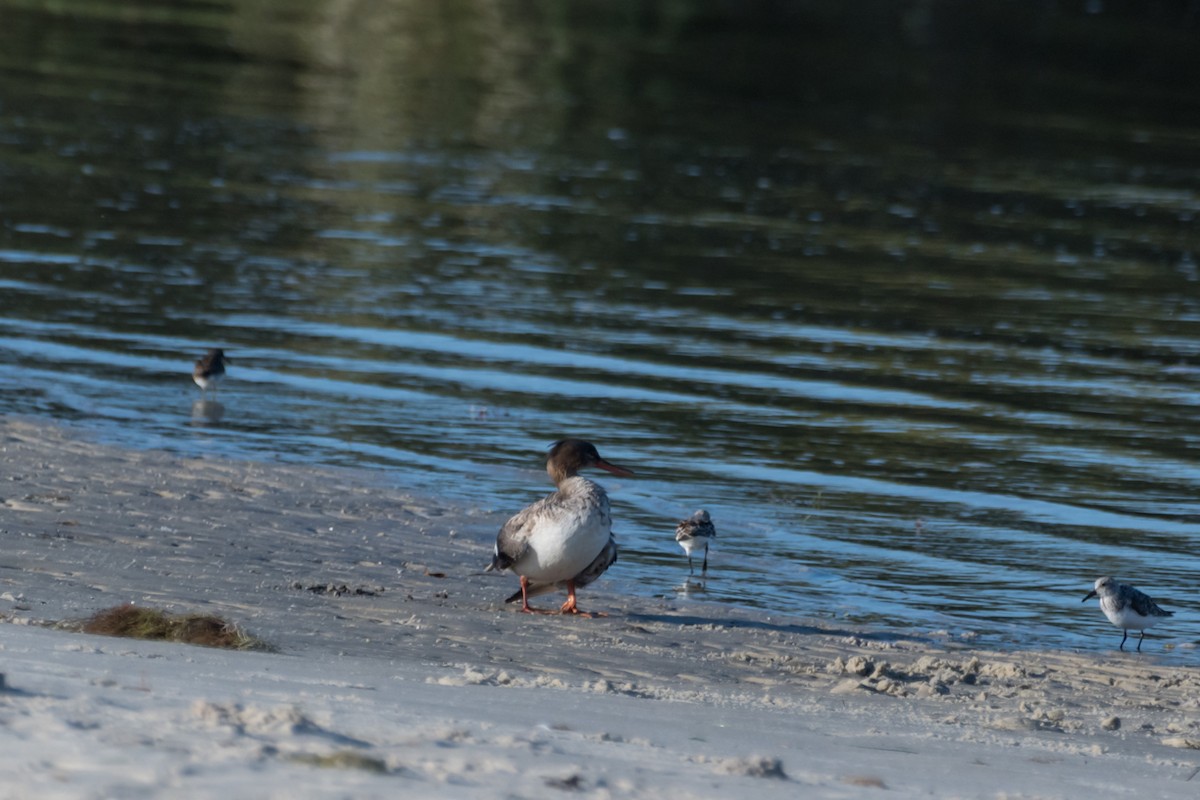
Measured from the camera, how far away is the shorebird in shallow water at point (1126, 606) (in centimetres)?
1082

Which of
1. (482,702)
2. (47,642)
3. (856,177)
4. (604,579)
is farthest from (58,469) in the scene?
(856,177)

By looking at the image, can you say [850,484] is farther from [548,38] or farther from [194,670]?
[548,38]

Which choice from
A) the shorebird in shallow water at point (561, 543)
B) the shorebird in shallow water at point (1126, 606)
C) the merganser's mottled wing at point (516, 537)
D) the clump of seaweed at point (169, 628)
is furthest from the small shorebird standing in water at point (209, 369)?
the shorebird in shallow water at point (1126, 606)

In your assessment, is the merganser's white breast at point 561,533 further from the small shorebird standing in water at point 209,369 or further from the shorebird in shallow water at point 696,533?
Result: the small shorebird standing in water at point 209,369

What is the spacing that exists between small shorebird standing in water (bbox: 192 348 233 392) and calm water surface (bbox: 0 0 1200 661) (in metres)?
0.22

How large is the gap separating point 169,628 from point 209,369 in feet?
25.8

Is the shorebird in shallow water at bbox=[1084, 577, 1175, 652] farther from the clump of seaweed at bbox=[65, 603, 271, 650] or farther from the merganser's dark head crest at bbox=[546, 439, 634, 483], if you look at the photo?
the clump of seaweed at bbox=[65, 603, 271, 650]

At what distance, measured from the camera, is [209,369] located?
15.8m

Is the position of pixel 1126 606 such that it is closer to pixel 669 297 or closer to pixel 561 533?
pixel 561 533

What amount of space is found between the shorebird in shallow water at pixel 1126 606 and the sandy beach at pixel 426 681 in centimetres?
26

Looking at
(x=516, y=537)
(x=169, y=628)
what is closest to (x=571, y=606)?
(x=516, y=537)

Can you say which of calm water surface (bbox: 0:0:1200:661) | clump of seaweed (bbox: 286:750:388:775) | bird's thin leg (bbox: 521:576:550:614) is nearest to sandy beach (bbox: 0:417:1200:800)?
clump of seaweed (bbox: 286:750:388:775)

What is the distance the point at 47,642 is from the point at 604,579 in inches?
192

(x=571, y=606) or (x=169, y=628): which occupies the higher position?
(x=571, y=606)
